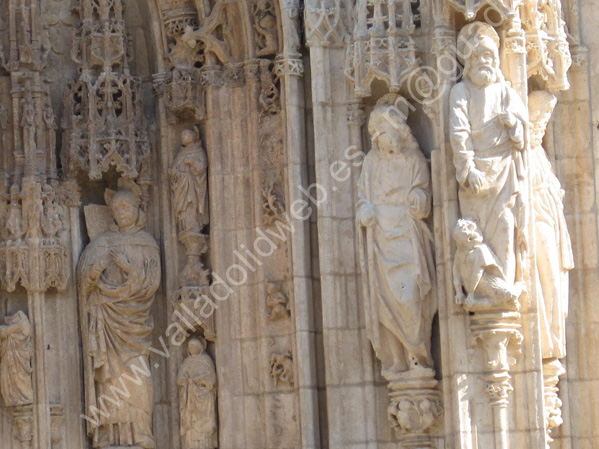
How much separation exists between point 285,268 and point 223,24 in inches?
89.5

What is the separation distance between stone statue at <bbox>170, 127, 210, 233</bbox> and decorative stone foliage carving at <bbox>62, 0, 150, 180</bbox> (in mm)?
364

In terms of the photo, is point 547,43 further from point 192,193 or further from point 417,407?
point 192,193

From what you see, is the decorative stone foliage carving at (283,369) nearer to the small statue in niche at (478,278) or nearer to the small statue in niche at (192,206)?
the small statue in niche at (192,206)

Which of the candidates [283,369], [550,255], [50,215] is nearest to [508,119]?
[550,255]

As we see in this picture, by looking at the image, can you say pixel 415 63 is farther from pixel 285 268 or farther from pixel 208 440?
pixel 208 440

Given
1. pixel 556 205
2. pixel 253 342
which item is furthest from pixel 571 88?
pixel 253 342

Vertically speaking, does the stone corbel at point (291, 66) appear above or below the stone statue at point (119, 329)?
above

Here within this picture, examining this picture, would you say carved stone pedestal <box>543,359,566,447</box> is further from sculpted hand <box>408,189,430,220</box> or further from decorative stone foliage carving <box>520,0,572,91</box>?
decorative stone foliage carving <box>520,0,572,91</box>

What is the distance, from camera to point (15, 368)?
17734 mm

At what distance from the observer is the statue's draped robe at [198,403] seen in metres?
18.0

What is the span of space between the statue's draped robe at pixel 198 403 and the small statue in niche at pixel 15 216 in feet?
6.12

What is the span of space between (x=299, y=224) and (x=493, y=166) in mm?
1936

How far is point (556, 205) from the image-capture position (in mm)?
17359

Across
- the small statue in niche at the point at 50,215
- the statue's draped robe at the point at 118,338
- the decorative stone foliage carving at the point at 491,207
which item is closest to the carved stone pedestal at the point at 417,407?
the decorative stone foliage carving at the point at 491,207
